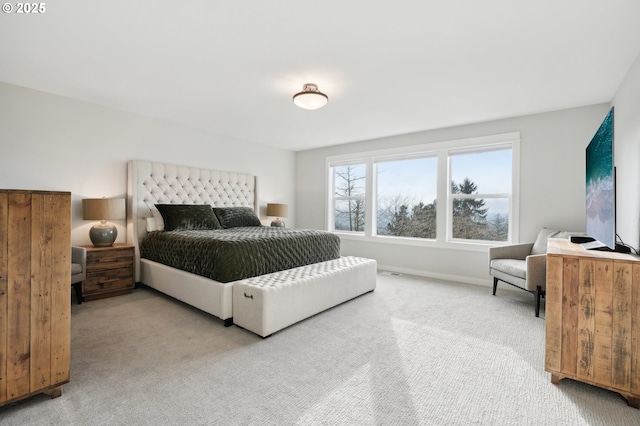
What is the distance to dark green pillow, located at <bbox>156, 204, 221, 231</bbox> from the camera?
392 cm

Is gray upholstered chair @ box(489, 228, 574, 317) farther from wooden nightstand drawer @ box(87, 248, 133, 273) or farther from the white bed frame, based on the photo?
wooden nightstand drawer @ box(87, 248, 133, 273)

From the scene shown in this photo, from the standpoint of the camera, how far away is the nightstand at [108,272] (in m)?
3.35

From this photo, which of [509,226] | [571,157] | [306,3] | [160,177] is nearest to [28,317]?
[306,3]

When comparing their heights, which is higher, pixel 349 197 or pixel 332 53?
pixel 332 53

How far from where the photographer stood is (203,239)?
10.2 ft

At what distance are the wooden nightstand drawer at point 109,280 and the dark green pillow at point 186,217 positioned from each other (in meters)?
0.72

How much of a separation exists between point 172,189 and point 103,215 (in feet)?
3.59

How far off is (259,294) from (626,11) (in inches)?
127

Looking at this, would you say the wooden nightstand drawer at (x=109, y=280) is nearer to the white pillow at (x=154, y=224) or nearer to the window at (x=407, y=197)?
the white pillow at (x=154, y=224)

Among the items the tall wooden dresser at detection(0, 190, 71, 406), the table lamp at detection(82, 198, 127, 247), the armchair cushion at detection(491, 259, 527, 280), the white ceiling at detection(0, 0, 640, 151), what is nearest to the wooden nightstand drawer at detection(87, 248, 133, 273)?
the table lamp at detection(82, 198, 127, 247)

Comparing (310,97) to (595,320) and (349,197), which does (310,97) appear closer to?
(595,320)

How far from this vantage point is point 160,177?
425 cm

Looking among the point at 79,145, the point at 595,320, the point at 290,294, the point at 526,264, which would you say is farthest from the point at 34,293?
the point at 526,264

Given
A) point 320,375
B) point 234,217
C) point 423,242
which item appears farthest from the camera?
point 423,242
